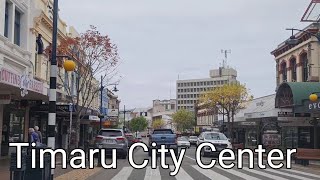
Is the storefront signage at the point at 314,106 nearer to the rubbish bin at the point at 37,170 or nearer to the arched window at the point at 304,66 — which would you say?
the arched window at the point at 304,66

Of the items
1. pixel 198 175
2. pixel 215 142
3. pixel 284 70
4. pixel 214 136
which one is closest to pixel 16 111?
pixel 215 142

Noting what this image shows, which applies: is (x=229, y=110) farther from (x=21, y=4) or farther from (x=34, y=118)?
(x=21, y=4)

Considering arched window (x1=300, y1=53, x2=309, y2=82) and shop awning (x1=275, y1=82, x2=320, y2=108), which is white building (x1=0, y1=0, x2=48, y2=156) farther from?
arched window (x1=300, y1=53, x2=309, y2=82)

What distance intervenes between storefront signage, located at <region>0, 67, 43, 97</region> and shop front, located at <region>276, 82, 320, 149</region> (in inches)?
658

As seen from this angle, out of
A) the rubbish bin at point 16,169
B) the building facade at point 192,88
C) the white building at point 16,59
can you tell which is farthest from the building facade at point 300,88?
the building facade at point 192,88

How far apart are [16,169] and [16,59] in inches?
614

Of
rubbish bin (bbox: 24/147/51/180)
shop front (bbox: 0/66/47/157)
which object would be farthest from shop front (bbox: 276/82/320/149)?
rubbish bin (bbox: 24/147/51/180)

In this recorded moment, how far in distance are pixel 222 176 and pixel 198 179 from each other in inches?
59.9

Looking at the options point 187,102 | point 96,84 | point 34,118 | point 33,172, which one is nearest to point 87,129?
point 96,84

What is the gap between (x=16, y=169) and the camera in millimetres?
11734

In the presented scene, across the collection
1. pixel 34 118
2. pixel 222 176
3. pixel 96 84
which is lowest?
pixel 222 176

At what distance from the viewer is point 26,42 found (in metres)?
28.8

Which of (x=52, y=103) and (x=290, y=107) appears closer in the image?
(x=52, y=103)

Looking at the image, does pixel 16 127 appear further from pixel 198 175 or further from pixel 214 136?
pixel 198 175
